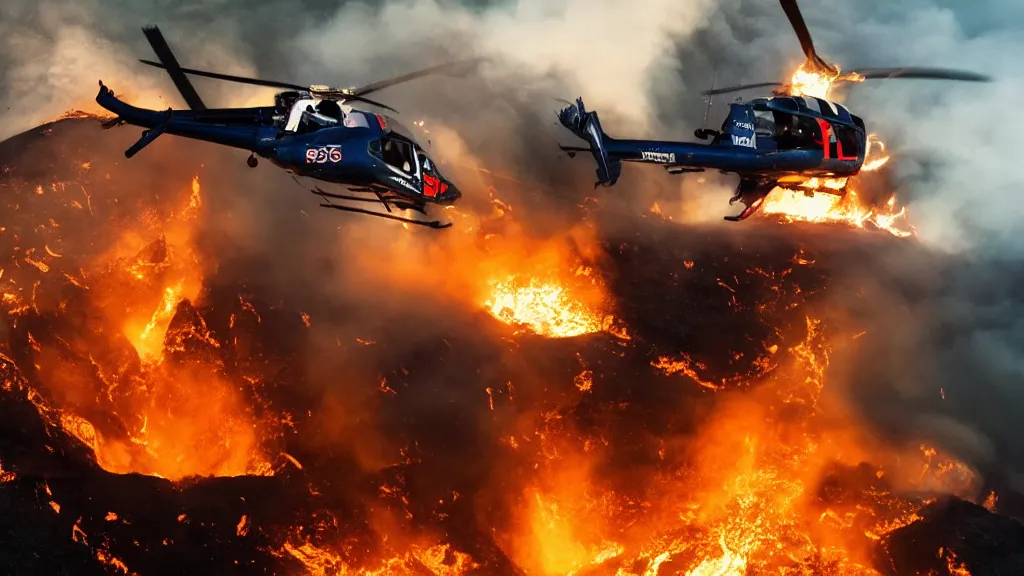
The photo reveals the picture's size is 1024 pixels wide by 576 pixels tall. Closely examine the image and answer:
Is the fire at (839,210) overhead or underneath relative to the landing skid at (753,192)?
underneath

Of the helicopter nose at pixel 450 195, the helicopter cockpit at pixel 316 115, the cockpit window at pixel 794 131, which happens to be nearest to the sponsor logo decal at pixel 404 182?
the helicopter cockpit at pixel 316 115

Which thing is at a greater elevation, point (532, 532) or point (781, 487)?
point (781, 487)

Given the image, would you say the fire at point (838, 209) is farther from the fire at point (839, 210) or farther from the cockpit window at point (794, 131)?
the cockpit window at point (794, 131)

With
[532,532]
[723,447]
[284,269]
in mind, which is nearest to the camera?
[532,532]

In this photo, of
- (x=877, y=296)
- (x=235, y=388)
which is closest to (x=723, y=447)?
(x=877, y=296)

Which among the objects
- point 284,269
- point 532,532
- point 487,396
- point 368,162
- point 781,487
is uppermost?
point 368,162

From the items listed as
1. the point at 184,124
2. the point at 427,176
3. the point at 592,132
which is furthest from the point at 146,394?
the point at 592,132

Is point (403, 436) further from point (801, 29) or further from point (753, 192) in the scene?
point (801, 29)

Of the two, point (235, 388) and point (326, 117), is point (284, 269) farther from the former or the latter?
point (326, 117)
